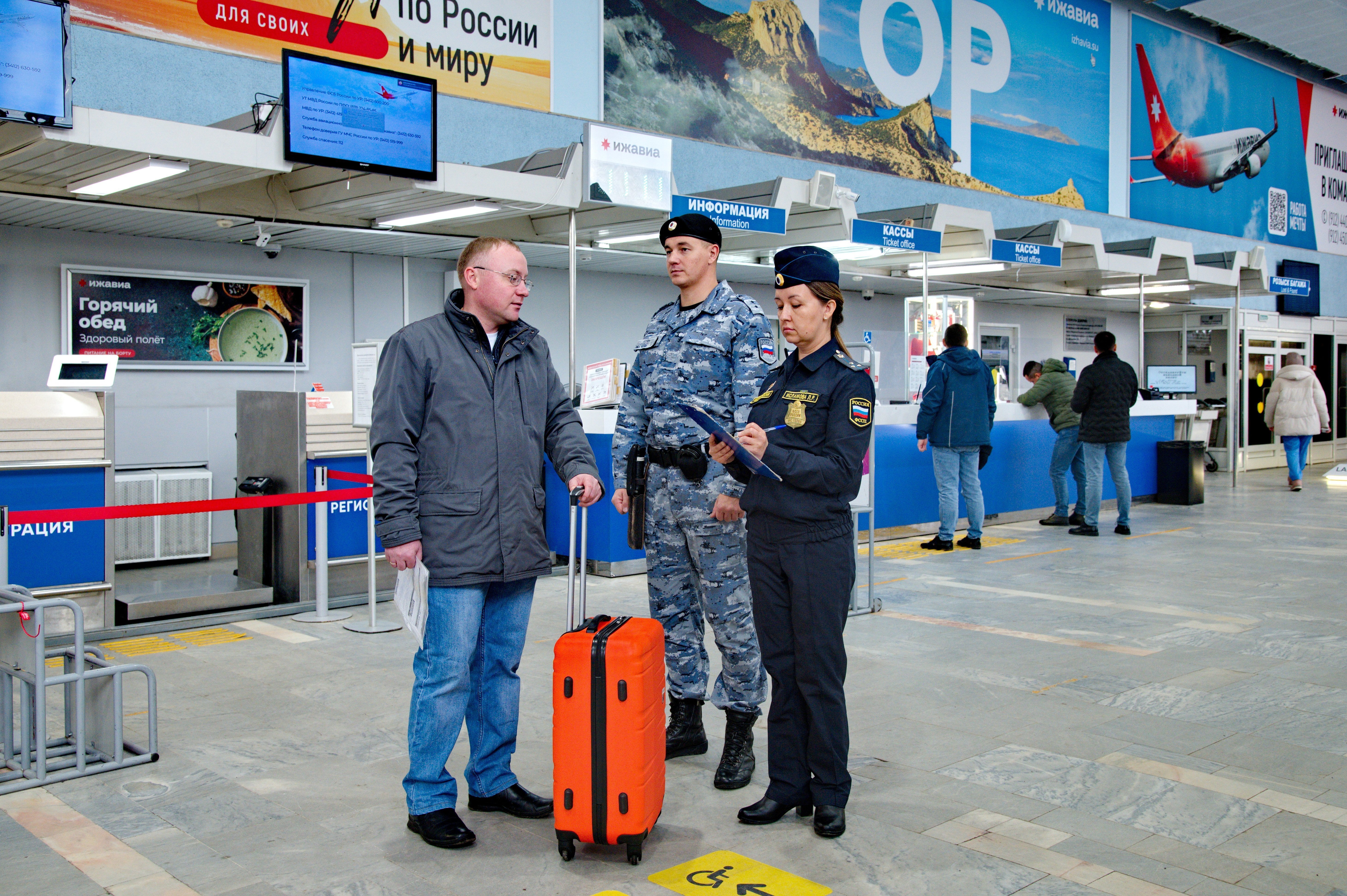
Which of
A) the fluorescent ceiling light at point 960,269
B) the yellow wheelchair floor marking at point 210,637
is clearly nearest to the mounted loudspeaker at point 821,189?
the fluorescent ceiling light at point 960,269

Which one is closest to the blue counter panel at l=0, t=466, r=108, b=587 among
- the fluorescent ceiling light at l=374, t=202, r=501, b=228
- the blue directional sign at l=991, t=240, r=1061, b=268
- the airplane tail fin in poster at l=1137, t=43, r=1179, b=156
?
the fluorescent ceiling light at l=374, t=202, r=501, b=228

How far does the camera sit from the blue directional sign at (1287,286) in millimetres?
15422

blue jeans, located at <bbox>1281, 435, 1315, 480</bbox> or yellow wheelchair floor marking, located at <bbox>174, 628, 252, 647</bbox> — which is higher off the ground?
blue jeans, located at <bbox>1281, 435, 1315, 480</bbox>

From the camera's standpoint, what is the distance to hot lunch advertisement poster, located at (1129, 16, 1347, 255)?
1892cm

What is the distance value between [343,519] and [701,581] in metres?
4.07

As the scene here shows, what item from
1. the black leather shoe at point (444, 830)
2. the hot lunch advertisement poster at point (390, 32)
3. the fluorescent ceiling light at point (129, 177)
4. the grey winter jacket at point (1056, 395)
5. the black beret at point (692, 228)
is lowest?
the black leather shoe at point (444, 830)

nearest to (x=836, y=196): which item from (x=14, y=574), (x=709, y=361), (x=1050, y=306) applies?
(x=709, y=361)

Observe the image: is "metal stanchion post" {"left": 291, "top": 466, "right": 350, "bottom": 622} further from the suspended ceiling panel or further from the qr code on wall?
the qr code on wall

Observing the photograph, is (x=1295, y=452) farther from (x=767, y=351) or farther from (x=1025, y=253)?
(x=767, y=351)

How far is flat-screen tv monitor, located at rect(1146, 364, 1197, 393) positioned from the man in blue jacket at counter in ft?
19.0

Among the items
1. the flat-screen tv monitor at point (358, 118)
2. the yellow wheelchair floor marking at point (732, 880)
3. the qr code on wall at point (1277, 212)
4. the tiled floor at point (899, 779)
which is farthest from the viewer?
the qr code on wall at point (1277, 212)

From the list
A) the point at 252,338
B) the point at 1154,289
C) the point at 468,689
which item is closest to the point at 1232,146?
the point at 1154,289

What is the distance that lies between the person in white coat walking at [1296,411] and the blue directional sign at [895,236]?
7.59m

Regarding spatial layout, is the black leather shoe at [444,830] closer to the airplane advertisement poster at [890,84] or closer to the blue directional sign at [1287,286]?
the airplane advertisement poster at [890,84]
